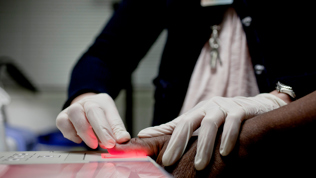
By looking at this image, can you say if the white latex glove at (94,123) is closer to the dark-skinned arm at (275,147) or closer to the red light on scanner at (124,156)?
the red light on scanner at (124,156)

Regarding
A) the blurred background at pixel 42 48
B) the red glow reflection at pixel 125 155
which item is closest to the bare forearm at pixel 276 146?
the red glow reflection at pixel 125 155

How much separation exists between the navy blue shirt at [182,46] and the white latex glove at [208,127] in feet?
0.82

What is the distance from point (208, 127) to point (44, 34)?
289 cm

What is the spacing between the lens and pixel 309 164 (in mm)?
525

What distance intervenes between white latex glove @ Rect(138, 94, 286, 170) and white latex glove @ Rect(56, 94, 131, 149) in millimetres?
90

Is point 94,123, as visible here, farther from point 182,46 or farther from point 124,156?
point 182,46

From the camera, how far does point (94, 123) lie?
2.51 feet

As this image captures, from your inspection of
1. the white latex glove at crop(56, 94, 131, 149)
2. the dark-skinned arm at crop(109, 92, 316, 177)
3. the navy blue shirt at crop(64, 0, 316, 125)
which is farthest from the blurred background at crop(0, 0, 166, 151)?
the dark-skinned arm at crop(109, 92, 316, 177)

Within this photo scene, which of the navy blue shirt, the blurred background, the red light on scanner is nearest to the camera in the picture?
the red light on scanner

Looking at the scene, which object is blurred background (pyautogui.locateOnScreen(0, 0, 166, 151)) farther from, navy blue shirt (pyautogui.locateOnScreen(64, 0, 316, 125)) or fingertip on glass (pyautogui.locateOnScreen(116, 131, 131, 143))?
fingertip on glass (pyautogui.locateOnScreen(116, 131, 131, 143))

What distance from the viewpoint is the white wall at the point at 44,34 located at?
2.92 metres

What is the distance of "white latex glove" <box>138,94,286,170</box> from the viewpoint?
1.91 feet

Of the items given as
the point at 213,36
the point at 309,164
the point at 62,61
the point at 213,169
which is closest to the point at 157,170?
the point at 213,169

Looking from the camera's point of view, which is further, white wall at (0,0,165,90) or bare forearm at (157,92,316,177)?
white wall at (0,0,165,90)
